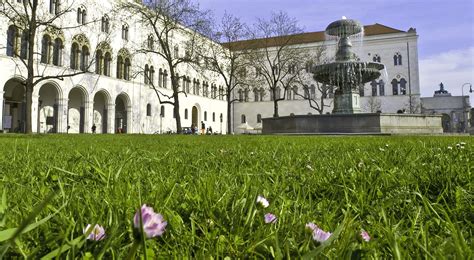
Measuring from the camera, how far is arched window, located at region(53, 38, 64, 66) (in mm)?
33312

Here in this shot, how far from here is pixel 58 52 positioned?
33.6 metres

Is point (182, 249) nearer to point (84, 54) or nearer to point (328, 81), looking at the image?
point (328, 81)

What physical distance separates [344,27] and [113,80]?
2638 cm

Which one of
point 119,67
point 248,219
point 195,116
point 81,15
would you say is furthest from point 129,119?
point 248,219

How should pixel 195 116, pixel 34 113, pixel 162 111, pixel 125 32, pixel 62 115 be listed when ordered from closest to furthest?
pixel 34 113 → pixel 62 115 → pixel 125 32 → pixel 162 111 → pixel 195 116

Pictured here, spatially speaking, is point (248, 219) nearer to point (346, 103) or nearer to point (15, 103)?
point (346, 103)

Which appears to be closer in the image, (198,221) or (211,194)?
(198,221)

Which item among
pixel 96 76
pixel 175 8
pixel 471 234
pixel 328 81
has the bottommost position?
pixel 471 234

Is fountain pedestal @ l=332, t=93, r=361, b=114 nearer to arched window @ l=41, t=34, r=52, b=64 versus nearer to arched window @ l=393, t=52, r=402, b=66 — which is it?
arched window @ l=41, t=34, r=52, b=64

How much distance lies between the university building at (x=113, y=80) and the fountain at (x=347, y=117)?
12590 mm

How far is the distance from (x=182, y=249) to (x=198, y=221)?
0.29 m

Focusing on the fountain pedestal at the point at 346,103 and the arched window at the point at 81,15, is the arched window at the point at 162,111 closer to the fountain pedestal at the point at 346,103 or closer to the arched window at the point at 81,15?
the arched window at the point at 81,15

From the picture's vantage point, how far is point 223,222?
45.2 inches

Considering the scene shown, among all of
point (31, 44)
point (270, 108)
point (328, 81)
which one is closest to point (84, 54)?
point (31, 44)
